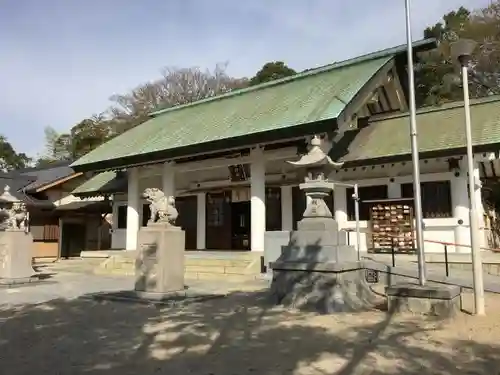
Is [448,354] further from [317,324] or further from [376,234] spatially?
[376,234]

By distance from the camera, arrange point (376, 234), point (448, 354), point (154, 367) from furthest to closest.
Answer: point (376, 234) → point (448, 354) → point (154, 367)

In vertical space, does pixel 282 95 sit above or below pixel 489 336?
above

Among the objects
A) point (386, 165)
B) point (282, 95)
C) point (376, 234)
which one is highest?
point (282, 95)

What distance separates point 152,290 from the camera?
1048 cm

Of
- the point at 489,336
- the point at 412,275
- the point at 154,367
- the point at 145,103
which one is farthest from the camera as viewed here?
the point at 145,103

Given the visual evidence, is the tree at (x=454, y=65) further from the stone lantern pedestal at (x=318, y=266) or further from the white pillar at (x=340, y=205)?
the stone lantern pedestal at (x=318, y=266)

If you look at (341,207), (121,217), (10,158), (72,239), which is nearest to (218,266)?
(341,207)

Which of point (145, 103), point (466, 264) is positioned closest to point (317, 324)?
point (466, 264)

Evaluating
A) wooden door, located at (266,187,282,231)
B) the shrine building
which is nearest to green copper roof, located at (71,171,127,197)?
the shrine building

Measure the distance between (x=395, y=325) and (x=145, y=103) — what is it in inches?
1526

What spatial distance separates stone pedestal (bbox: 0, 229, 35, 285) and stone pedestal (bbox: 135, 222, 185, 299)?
6167 millimetres

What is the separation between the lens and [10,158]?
5622 cm

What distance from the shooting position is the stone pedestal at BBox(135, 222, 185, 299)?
1042 centimetres

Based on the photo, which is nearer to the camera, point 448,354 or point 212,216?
point 448,354
